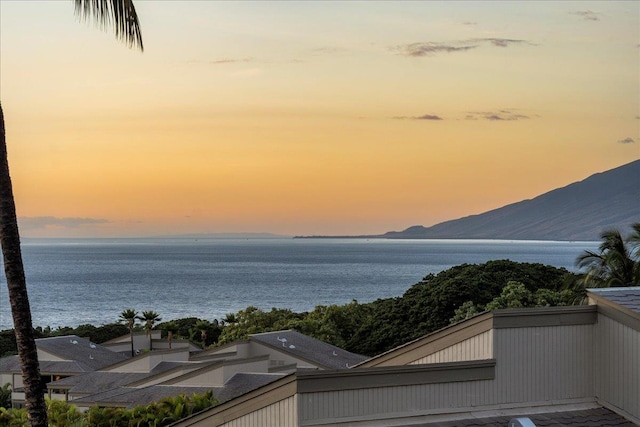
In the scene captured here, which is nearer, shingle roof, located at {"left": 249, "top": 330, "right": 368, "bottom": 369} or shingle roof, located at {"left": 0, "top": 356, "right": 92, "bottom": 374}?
shingle roof, located at {"left": 249, "top": 330, "right": 368, "bottom": 369}

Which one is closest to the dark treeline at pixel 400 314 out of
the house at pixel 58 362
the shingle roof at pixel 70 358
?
the shingle roof at pixel 70 358

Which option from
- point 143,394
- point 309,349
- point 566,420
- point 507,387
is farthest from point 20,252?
point 309,349

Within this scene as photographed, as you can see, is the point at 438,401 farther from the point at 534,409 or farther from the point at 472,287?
the point at 472,287

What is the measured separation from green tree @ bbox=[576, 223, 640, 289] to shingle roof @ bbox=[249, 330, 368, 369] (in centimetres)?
1315

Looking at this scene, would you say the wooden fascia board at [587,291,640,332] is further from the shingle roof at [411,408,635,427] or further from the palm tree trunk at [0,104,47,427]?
the palm tree trunk at [0,104,47,427]

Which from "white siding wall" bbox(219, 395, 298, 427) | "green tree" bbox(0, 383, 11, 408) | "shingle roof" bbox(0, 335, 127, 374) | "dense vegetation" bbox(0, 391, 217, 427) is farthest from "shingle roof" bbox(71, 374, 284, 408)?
"white siding wall" bbox(219, 395, 298, 427)

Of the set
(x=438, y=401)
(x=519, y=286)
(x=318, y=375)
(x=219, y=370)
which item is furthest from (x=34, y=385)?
(x=519, y=286)

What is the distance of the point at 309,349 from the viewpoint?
53.7 meters

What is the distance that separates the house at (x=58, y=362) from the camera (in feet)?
180

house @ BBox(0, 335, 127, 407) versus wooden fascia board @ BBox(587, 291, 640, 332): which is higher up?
wooden fascia board @ BBox(587, 291, 640, 332)

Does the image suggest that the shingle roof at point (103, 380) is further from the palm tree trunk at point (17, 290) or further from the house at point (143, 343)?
the palm tree trunk at point (17, 290)

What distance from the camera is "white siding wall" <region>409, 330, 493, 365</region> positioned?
50.1 ft

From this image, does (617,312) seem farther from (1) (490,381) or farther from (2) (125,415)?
(2) (125,415)

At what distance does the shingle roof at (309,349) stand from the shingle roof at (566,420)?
109 ft
